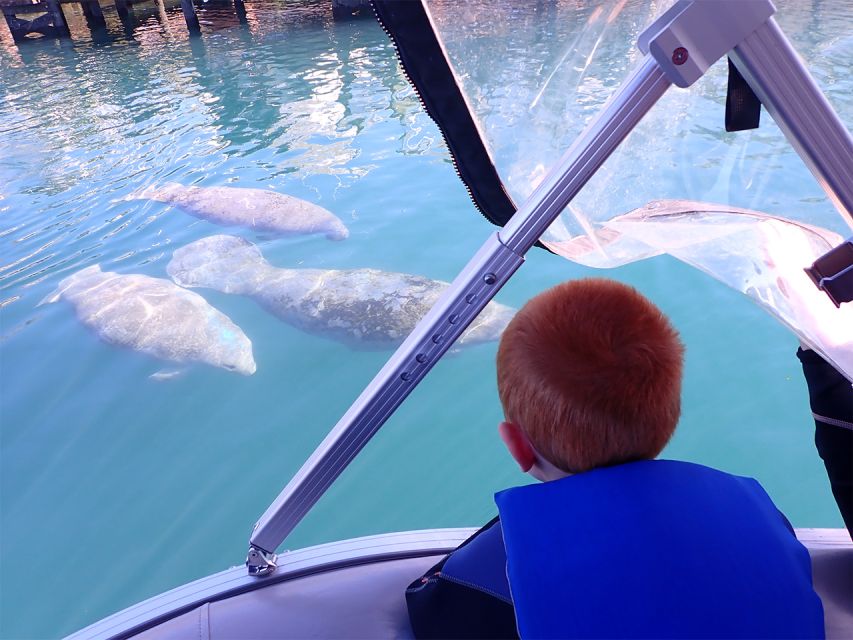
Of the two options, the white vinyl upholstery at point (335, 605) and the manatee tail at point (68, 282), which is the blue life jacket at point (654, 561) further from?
the manatee tail at point (68, 282)

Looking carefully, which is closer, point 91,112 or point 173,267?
point 173,267

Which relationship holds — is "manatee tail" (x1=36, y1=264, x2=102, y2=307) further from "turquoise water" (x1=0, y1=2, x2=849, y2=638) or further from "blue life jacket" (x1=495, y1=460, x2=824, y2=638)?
"blue life jacket" (x1=495, y1=460, x2=824, y2=638)

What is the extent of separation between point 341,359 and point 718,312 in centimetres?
262

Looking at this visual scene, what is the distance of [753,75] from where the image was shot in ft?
2.66

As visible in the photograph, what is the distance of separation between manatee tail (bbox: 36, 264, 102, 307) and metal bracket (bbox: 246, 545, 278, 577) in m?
4.39

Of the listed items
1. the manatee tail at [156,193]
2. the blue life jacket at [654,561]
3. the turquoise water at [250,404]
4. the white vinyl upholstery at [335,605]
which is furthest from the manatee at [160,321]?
the blue life jacket at [654,561]

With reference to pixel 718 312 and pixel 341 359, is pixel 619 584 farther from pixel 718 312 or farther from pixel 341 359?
pixel 718 312

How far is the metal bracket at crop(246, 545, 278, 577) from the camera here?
72.1 inches

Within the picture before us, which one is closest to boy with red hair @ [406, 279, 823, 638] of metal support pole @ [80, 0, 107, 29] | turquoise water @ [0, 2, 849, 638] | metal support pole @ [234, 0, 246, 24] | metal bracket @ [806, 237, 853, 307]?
metal bracket @ [806, 237, 853, 307]

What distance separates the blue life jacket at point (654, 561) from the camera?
0.85 m

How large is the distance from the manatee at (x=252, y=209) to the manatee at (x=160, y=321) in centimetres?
142

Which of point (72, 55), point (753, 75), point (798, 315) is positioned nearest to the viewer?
point (753, 75)

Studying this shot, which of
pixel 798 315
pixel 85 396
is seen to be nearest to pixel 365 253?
pixel 85 396

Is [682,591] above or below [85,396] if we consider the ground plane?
above
